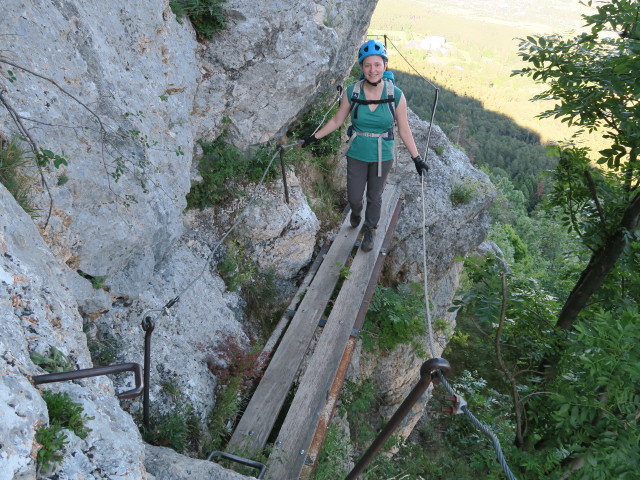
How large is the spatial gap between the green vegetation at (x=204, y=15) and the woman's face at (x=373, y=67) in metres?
2.23

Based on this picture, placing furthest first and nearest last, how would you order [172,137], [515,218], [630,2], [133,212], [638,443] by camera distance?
1. [515,218]
2. [172,137]
3. [133,212]
4. [630,2]
5. [638,443]

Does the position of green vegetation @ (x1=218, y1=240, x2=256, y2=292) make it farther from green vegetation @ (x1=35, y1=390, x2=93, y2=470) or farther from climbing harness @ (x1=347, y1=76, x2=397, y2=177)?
green vegetation @ (x1=35, y1=390, x2=93, y2=470)

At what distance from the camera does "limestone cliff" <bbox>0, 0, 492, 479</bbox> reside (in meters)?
2.22

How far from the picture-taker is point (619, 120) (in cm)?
403

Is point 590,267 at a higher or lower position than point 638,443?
higher

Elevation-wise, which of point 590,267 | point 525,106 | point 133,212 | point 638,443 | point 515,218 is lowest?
point 515,218

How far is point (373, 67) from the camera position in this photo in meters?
4.65

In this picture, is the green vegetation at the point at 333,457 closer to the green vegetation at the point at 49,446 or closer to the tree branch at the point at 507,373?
the tree branch at the point at 507,373

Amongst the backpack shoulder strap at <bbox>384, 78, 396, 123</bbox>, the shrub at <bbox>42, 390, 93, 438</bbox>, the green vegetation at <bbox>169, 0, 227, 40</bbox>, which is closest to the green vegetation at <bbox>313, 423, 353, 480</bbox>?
the shrub at <bbox>42, 390, 93, 438</bbox>

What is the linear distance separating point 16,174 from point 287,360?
3.19m

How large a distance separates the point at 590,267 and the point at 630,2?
8.70 ft

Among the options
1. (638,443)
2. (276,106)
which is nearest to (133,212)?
(276,106)

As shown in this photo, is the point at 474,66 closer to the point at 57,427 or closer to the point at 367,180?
the point at 367,180

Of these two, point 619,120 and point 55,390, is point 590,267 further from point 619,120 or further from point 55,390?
point 55,390
